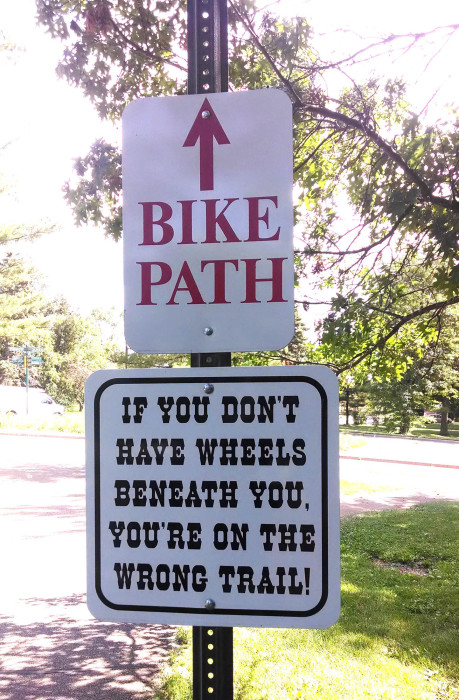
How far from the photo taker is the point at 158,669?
4328mm

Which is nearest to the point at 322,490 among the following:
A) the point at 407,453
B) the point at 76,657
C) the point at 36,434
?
the point at 76,657

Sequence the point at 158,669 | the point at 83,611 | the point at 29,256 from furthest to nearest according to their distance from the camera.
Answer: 1. the point at 29,256
2. the point at 83,611
3. the point at 158,669

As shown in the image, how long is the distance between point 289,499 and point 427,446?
84.8 feet

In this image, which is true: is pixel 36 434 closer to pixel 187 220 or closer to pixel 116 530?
pixel 116 530

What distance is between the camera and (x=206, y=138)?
1.29 metres

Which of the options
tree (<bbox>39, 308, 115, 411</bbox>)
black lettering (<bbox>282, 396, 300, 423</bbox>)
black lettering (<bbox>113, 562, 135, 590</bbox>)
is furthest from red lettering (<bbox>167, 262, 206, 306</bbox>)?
A: tree (<bbox>39, 308, 115, 411</bbox>)

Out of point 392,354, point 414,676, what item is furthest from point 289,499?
point 392,354

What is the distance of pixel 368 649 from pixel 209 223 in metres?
4.26

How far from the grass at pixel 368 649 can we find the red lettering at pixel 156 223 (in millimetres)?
3296

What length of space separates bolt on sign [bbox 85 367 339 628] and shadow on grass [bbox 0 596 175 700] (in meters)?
3.19

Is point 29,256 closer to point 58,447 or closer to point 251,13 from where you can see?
point 58,447

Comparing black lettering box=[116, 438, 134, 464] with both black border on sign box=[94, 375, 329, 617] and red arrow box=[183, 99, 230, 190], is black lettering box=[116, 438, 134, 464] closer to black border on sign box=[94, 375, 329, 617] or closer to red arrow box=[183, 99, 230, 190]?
black border on sign box=[94, 375, 329, 617]

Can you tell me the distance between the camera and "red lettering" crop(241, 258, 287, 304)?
4.10ft

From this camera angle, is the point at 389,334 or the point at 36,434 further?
the point at 36,434
